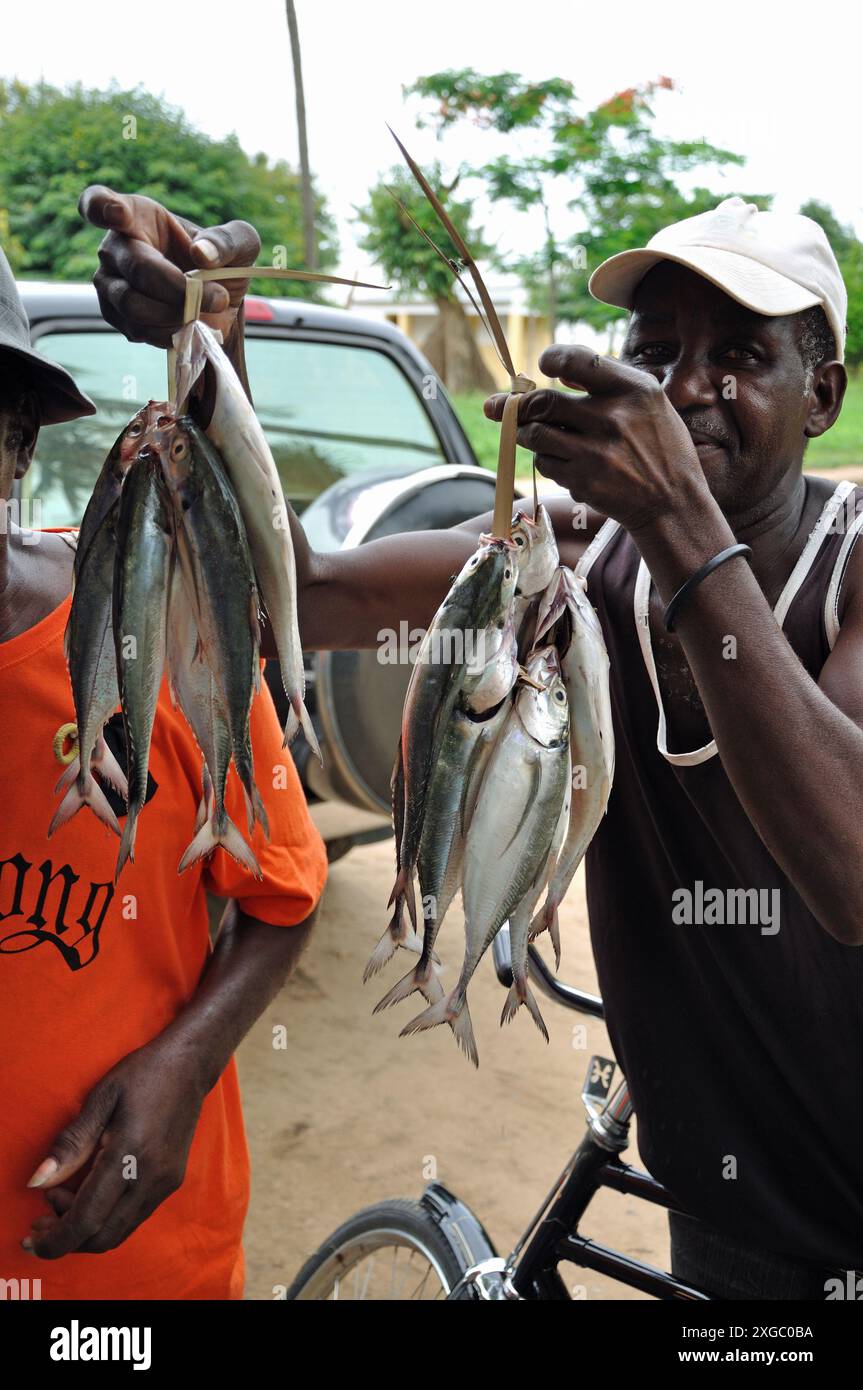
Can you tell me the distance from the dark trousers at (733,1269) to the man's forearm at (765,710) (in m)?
0.75

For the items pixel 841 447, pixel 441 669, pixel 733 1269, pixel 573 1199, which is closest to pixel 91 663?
pixel 441 669

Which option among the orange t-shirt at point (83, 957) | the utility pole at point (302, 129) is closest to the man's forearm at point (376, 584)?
the orange t-shirt at point (83, 957)

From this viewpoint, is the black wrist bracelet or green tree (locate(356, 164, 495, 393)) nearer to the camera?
the black wrist bracelet

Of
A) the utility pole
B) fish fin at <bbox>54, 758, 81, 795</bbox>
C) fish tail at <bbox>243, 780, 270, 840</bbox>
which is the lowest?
fish tail at <bbox>243, 780, 270, 840</bbox>

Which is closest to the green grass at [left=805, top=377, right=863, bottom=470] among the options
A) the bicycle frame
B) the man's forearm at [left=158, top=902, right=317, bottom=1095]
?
the bicycle frame

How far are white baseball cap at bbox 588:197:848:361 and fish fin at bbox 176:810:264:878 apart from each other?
0.92m

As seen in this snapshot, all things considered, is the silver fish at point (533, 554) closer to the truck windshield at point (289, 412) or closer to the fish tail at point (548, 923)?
the fish tail at point (548, 923)

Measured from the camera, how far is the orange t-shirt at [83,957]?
1717 millimetres

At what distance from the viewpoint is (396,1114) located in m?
4.61

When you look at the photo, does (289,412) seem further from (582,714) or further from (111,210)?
(582,714)

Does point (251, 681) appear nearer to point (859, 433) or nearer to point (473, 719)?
point (473, 719)

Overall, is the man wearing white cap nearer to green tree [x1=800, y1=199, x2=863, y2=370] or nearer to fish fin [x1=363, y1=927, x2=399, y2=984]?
fish fin [x1=363, y1=927, x2=399, y2=984]

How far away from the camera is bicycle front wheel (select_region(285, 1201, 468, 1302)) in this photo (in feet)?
8.70
